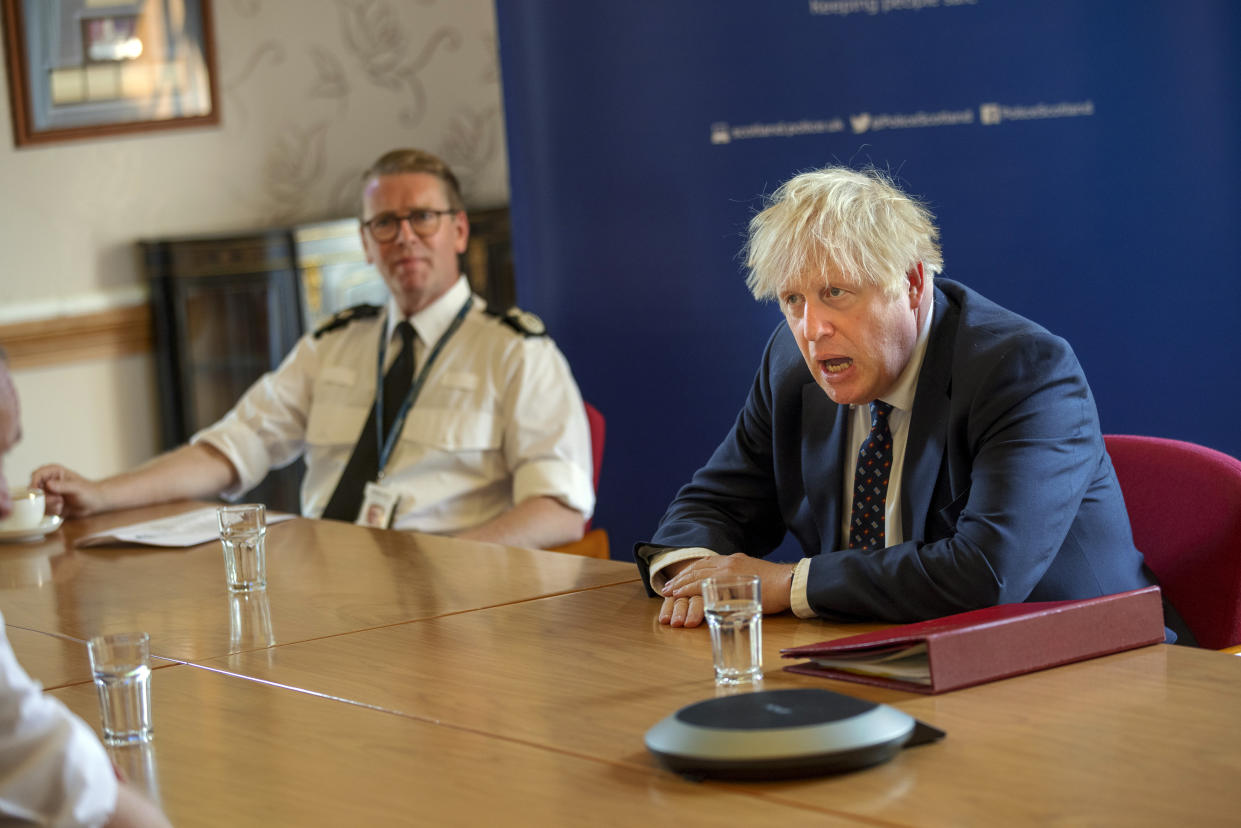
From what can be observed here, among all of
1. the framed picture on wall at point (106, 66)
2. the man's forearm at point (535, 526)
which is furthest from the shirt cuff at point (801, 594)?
the framed picture on wall at point (106, 66)

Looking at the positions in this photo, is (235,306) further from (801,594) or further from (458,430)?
(801,594)

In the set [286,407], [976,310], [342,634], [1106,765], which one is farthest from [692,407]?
[1106,765]

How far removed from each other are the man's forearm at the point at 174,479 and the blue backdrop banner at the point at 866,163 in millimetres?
931

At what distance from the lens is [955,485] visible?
212cm

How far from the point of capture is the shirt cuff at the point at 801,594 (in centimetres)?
192

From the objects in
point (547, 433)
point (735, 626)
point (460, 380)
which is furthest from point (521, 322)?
point (735, 626)

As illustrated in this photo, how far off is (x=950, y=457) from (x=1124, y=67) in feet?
4.70

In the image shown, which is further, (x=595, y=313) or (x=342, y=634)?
(x=595, y=313)

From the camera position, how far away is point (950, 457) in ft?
6.93

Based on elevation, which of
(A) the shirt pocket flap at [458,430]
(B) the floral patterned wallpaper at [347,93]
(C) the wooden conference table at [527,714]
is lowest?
(C) the wooden conference table at [527,714]

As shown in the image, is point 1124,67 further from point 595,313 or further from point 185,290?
point 185,290

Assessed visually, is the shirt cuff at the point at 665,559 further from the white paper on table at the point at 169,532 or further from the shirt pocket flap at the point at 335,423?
the shirt pocket flap at the point at 335,423

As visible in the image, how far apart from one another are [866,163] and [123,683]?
A: 226 centimetres

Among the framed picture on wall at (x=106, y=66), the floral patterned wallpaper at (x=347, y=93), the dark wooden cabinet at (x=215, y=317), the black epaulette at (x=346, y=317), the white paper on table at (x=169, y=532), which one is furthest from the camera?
the floral patterned wallpaper at (x=347, y=93)
